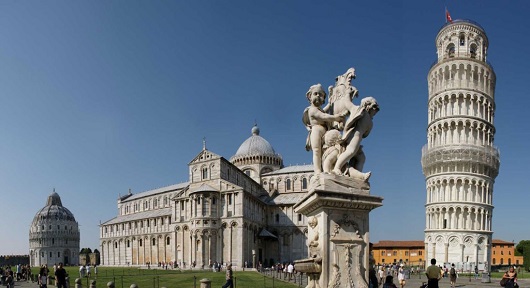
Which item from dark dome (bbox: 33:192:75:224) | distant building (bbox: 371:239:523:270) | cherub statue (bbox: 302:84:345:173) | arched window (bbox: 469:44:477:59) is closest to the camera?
cherub statue (bbox: 302:84:345:173)

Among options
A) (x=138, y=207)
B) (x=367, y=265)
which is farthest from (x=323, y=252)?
Answer: (x=138, y=207)

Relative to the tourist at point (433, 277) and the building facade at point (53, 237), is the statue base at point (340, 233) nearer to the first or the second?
the tourist at point (433, 277)

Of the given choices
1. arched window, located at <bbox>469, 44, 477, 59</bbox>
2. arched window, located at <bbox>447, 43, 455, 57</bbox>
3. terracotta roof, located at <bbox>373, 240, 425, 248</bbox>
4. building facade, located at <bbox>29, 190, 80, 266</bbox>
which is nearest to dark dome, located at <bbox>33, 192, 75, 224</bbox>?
building facade, located at <bbox>29, 190, 80, 266</bbox>

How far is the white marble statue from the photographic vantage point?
6570 millimetres

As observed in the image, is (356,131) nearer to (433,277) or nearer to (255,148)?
(433,277)

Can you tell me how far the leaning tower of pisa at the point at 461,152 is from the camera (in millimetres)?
67062

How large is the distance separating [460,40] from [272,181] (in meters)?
45.8

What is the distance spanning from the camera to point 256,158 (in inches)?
3853

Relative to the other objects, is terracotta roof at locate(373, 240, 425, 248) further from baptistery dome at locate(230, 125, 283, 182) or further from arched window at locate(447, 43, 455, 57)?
arched window at locate(447, 43, 455, 57)

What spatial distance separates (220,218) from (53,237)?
409 feet

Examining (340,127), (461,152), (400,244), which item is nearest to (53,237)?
(400,244)

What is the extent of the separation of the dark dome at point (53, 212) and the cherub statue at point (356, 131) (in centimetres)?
18221

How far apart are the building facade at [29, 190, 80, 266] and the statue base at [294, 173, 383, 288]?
180206mm

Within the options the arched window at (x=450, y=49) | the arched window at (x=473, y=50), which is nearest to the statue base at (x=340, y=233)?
the arched window at (x=450, y=49)
